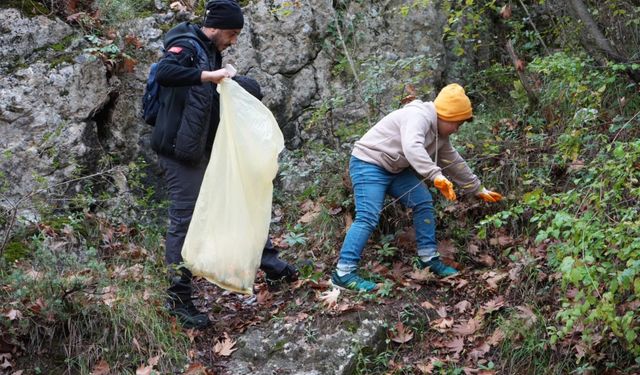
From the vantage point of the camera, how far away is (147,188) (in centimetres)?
614

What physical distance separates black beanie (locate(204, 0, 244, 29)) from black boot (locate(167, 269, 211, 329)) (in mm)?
1562

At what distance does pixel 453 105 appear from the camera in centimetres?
478

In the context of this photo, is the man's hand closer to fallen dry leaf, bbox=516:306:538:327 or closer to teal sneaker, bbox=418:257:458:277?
teal sneaker, bbox=418:257:458:277

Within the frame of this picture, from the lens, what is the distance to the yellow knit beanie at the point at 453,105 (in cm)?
478

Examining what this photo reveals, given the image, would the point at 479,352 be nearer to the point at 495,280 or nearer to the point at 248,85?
the point at 495,280

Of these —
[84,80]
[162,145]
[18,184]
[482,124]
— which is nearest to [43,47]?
[84,80]

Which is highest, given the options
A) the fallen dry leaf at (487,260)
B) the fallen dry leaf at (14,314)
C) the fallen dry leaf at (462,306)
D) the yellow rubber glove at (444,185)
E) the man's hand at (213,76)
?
the man's hand at (213,76)

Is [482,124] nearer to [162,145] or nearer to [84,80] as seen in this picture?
[162,145]

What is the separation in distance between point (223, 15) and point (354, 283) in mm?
1935

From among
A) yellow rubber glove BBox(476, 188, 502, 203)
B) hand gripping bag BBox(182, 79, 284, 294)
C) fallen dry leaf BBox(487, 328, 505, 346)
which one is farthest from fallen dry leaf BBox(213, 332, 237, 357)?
yellow rubber glove BBox(476, 188, 502, 203)

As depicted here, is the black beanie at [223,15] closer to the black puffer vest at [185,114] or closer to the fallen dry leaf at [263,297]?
the black puffer vest at [185,114]

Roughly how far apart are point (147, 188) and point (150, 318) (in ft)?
6.77

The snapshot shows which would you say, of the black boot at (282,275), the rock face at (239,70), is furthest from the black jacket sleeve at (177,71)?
the black boot at (282,275)

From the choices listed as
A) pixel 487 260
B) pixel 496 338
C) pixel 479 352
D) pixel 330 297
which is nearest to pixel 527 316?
pixel 496 338
